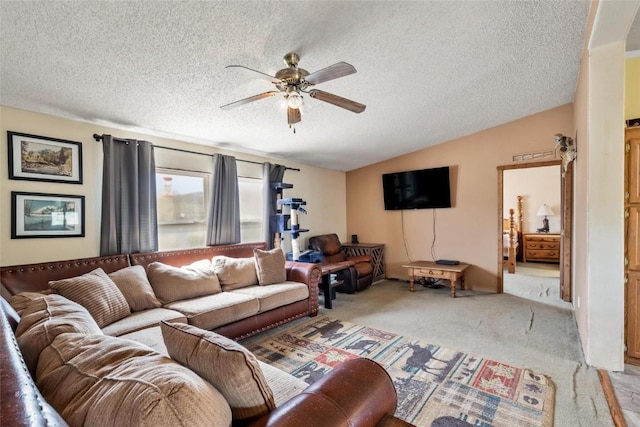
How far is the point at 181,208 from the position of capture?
145 inches

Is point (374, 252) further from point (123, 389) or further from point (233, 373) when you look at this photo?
point (123, 389)

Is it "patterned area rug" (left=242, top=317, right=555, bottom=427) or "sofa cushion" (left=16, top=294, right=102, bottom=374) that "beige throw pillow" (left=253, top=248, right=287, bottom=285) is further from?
"sofa cushion" (left=16, top=294, right=102, bottom=374)

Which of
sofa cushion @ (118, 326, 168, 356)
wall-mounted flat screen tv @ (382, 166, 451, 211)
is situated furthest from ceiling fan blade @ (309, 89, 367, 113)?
wall-mounted flat screen tv @ (382, 166, 451, 211)

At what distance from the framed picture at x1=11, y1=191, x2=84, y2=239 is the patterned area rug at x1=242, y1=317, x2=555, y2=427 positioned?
1.99 metres

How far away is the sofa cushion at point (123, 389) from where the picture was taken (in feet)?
2.29

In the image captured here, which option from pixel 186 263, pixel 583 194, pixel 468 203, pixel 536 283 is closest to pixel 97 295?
pixel 186 263

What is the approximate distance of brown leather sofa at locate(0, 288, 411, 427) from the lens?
1.65 feet

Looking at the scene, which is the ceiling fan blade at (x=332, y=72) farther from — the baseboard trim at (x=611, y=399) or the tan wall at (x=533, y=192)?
the tan wall at (x=533, y=192)

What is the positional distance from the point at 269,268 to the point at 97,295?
1691 mm

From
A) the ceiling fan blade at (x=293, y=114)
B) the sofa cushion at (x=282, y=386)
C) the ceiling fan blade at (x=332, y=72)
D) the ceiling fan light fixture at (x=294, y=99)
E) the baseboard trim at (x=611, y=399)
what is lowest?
the baseboard trim at (x=611, y=399)

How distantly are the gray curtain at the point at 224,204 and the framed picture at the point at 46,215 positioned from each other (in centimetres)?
133

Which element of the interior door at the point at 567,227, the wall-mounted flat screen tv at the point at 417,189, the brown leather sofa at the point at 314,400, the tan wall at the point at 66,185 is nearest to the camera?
the brown leather sofa at the point at 314,400

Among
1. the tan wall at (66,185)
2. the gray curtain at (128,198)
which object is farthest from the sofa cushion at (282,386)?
the tan wall at (66,185)

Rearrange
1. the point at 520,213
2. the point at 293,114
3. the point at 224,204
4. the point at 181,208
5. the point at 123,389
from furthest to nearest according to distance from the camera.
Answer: the point at 520,213 < the point at 224,204 < the point at 181,208 < the point at 293,114 < the point at 123,389
